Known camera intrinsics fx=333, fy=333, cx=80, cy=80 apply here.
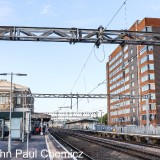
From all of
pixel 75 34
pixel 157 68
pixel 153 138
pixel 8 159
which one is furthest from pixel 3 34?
pixel 157 68

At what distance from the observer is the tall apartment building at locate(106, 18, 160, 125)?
98.1 meters

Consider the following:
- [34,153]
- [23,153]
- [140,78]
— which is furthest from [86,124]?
[23,153]

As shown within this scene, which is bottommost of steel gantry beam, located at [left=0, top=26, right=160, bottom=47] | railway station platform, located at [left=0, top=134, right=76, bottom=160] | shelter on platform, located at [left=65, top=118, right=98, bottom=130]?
railway station platform, located at [left=0, top=134, right=76, bottom=160]

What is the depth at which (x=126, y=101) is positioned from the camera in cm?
11869

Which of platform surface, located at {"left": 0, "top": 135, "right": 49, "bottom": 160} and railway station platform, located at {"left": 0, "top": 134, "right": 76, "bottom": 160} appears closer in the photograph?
platform surface, located at {"left": 0, "top": 135, "right": 49, "bottom": 160}

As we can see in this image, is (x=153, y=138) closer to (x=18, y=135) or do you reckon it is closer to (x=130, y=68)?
(x=18, y=135)

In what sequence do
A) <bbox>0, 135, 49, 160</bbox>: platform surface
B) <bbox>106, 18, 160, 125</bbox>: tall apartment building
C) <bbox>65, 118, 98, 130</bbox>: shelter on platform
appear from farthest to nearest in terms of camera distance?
1. <bbox>65, 118, 98, 130</bbox>: shelter on platform
2. <bbox>106, 18, 160, 125</bbox>: tall apartment building
3. <bbox>0, 135, 49, 160</bbox>: platform surface

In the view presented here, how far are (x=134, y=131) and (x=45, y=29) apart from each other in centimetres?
3706

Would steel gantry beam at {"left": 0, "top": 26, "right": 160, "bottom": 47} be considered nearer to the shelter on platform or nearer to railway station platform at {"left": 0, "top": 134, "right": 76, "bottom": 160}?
railway station platform at {"left": 0, "top": 134, "right": 76, "bottom": 160}

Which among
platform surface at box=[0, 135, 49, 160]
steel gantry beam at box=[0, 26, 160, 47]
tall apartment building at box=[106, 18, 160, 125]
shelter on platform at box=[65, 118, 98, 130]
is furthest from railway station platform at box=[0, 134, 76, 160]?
shelter on platform at box=[65, 118, 98, 130]

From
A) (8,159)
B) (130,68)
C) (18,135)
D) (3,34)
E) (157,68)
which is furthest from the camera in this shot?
(130,68)

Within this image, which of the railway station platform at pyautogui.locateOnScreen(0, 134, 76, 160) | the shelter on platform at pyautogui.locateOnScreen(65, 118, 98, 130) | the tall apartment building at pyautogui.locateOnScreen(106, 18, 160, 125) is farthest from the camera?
the shelter on platform at pyautogui.locateOnScreen(65, 118, 98, 130)

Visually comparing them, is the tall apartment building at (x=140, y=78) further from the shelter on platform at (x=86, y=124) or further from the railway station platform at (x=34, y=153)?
the railway station platform at (x=34, y=153)

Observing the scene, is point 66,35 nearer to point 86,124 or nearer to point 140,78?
point 140,78
